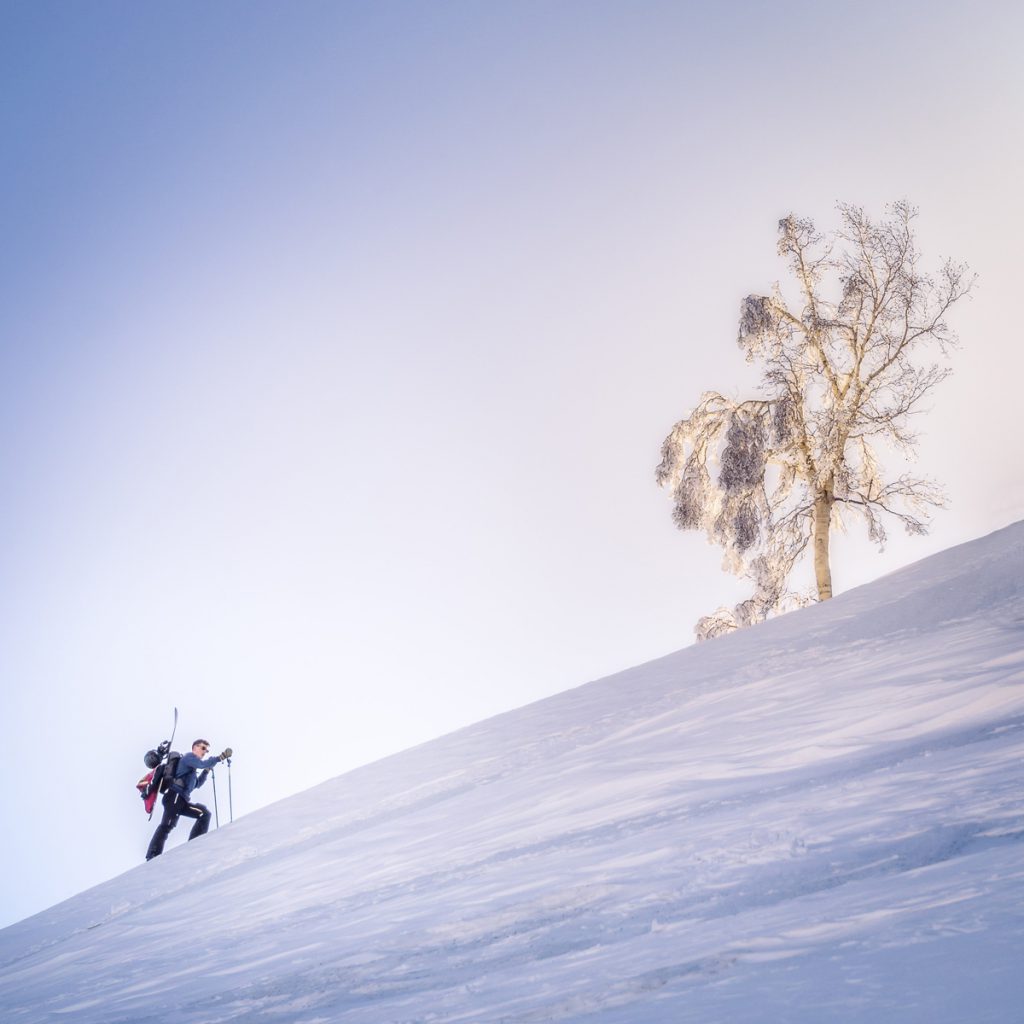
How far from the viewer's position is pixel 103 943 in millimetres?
2631

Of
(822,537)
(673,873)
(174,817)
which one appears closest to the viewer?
(673,873)

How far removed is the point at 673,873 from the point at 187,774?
8592mm

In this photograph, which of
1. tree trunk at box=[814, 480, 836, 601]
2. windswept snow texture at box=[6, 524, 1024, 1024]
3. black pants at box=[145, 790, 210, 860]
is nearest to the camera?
windswept snow texture at box=[6, 524, 1024, 1024]

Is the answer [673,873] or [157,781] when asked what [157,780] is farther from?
[673,873]

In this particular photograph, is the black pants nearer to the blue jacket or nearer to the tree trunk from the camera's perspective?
the blue jacket

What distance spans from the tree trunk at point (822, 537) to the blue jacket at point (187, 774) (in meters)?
9.41

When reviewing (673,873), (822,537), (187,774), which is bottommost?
(673,873)

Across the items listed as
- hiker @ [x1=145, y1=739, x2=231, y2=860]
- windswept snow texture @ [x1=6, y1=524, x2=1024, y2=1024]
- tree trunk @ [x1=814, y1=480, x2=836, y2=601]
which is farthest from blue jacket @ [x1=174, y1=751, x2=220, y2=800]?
tree trunk @ [x1=814, y1=480, x2=836, y2=601]

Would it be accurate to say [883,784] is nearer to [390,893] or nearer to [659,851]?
[659,851]

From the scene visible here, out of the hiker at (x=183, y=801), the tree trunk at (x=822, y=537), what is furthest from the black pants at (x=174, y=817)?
the tree trunk at (x=822, y=537)

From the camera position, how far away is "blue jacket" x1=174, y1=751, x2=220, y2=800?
8.52 meters

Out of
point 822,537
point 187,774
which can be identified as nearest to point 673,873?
point 187,774

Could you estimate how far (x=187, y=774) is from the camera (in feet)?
28.1

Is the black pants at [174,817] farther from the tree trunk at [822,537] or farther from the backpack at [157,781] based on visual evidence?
the tree trunk at [822,537]
